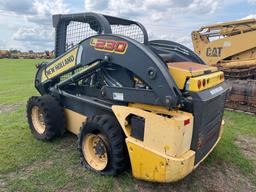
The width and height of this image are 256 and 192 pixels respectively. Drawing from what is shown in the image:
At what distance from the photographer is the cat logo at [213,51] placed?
9961 mm

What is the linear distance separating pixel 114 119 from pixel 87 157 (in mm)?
718

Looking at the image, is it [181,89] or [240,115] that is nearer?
[181,89]

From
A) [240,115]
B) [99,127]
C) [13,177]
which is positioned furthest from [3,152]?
[240,115]

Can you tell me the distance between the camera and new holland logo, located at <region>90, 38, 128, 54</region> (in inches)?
123

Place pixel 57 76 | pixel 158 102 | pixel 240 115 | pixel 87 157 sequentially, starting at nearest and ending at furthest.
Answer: pixel 158 102, pixel 87 157, pixel 57 76, pixel 240 115

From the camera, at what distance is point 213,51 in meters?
10.2

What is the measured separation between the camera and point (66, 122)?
4.55m

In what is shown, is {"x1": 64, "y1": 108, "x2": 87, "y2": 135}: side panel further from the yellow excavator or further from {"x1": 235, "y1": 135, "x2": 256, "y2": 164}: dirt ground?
the yellow excavator

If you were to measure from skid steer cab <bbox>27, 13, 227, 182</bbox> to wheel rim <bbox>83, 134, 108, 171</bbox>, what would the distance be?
1 centimetres

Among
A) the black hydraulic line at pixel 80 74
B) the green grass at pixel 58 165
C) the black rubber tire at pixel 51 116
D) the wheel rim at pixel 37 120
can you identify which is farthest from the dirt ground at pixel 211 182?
the wheel rim at pixel 37 120

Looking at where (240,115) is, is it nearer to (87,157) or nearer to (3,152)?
(87,157)

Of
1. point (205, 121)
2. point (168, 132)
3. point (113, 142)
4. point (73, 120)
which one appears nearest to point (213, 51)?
point (73, 120)

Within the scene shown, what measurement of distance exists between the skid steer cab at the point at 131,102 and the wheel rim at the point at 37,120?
0.76ft

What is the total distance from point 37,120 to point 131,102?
2298 millimetres
